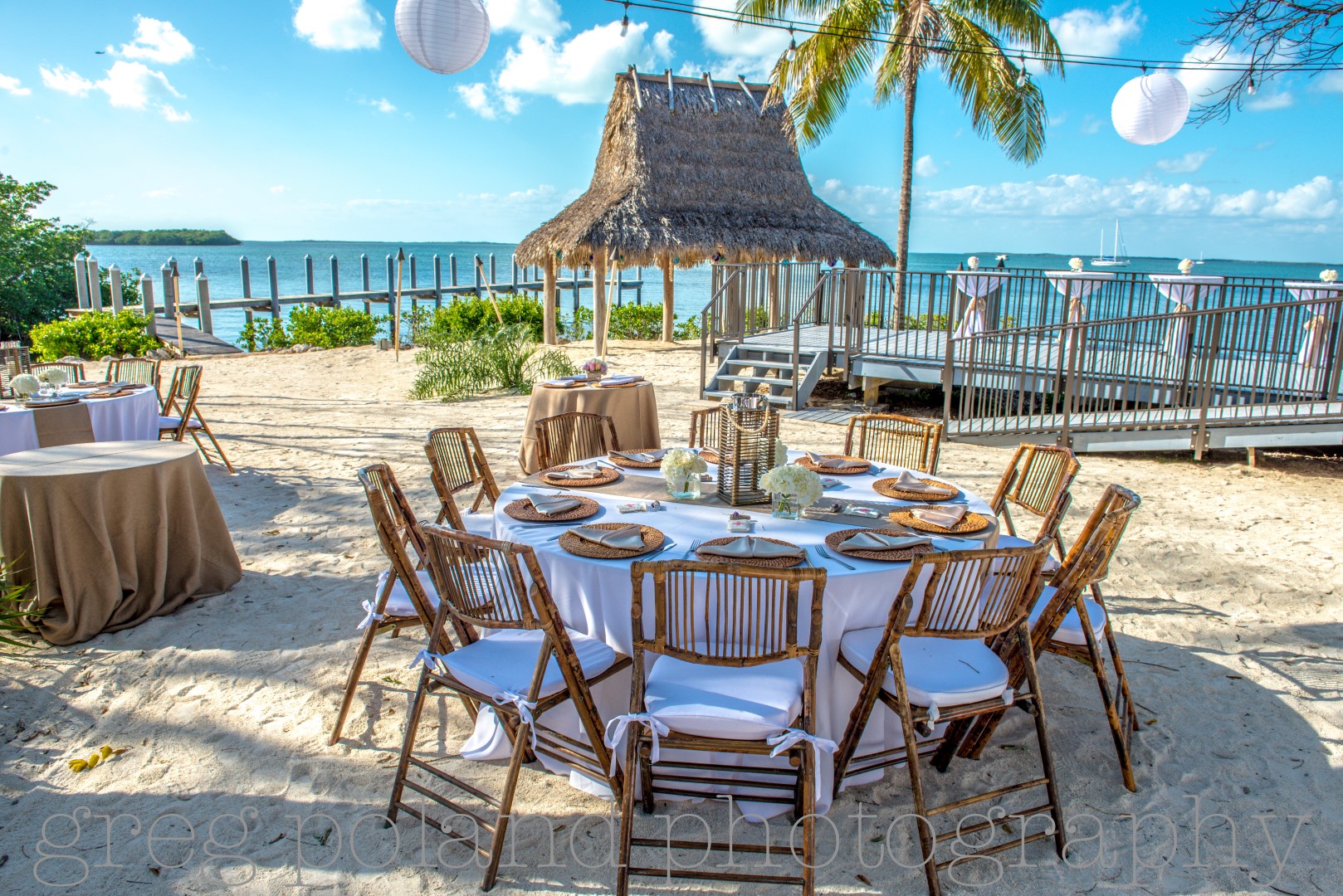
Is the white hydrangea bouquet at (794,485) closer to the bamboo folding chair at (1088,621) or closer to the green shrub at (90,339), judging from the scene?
the bamboo folding chair at (1088,621)

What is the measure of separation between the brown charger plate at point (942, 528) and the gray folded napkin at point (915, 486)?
11.1 inches

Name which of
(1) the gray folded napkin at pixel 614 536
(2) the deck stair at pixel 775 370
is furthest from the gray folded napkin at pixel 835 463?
(2) the deck stair at pixel 775 370

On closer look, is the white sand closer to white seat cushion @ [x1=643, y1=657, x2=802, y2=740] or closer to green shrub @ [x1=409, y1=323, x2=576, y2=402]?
white seat cushion @ [x1=643, y1=657, x2=802, y2=740]

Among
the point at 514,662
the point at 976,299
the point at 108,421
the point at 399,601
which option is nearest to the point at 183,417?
the point at 108,421

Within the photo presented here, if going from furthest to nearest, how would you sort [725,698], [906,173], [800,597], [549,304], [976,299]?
[549,304], [906,173], [976,299], [800,597], [725,698]

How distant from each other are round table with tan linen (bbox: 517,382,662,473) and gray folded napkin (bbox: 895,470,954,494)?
11.2ft

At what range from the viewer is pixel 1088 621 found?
9.48 feet

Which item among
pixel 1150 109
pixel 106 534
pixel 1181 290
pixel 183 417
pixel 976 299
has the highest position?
pixel 1150 109

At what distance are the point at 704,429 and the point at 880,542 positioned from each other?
7.48ft

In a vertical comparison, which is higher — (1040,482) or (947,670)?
(1040,482)

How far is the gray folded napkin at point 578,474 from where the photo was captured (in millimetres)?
3746

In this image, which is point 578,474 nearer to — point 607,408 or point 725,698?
point 725,698

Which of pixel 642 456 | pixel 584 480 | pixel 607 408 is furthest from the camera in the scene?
pixel 607 408

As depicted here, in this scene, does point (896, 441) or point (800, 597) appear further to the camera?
point (896, 441)
